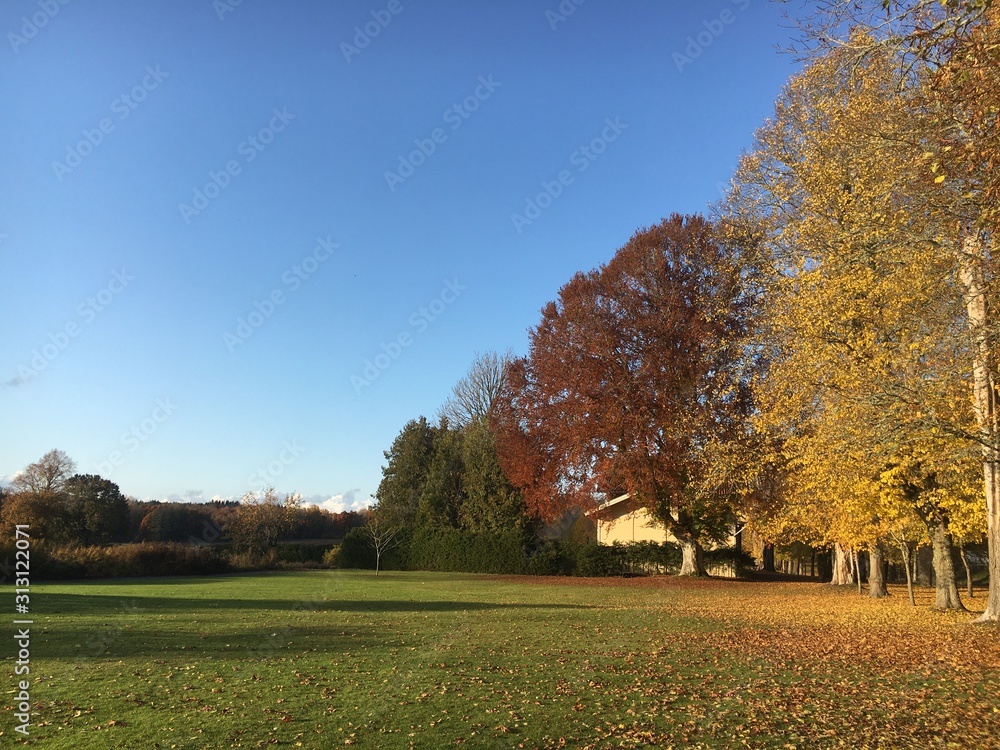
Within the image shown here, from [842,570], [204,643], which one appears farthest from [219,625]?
[842,570]

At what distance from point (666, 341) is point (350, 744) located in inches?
1014

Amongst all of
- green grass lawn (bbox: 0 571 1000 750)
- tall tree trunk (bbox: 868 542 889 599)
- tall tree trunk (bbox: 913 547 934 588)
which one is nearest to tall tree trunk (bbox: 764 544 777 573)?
tall tree trunk (bbox: 913 547 934 588)

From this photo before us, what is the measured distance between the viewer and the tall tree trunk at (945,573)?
18016mm

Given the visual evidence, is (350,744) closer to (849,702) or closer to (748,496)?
(849,702)

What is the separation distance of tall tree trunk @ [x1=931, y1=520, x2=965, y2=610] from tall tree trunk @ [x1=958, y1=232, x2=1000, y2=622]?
4076 millimetres

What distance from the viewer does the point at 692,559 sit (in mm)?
33531

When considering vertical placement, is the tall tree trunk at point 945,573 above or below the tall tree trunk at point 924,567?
above

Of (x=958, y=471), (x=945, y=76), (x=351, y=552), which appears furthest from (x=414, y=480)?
(x=945, y=76)

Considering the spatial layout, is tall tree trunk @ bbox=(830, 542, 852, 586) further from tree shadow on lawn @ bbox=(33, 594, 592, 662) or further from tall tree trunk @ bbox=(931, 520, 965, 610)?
tree shadow on lawn @ bbox=(33, 594, 592, 662)

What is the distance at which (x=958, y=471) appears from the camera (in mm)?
14516

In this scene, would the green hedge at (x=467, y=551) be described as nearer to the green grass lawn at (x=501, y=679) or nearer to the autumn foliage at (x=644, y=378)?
the autumn foliage at (x=644, y=378)

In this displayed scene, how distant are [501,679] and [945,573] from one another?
49.0 ft

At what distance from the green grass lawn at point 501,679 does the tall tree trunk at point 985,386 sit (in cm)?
164

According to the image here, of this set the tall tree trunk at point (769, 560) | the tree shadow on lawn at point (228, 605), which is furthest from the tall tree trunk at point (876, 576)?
the tall tree trunk at point (769, 560)
